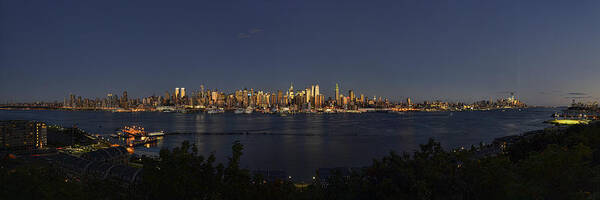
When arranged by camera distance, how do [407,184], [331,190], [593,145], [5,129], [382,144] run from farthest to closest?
[382,144], [5,129], [593,145], [331,190], [407,184]

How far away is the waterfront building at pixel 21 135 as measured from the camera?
49.1ft

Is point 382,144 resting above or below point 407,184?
below

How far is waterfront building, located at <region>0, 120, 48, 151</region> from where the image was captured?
15.0 m

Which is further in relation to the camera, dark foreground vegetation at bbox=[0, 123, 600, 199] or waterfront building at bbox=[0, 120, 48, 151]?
waterfront building at bbox=[0, 120, 48, 151]

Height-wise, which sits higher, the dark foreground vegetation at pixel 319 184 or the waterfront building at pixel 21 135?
the dark foreground vegetation at pixel 319 184

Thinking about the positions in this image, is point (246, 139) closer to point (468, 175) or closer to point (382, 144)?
point (382, 144)

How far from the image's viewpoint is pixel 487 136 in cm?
2309

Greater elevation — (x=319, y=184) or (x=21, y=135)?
(x=319, y=184)

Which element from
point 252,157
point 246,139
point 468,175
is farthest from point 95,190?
point 246,139

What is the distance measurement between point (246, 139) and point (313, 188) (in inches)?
739

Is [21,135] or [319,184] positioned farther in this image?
[21,135]

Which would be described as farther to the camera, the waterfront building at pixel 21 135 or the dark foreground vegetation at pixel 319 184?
the waterfront building at pixel 21 135

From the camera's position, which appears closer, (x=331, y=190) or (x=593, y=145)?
(x=331, y=190)

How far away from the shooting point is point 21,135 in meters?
15.5
